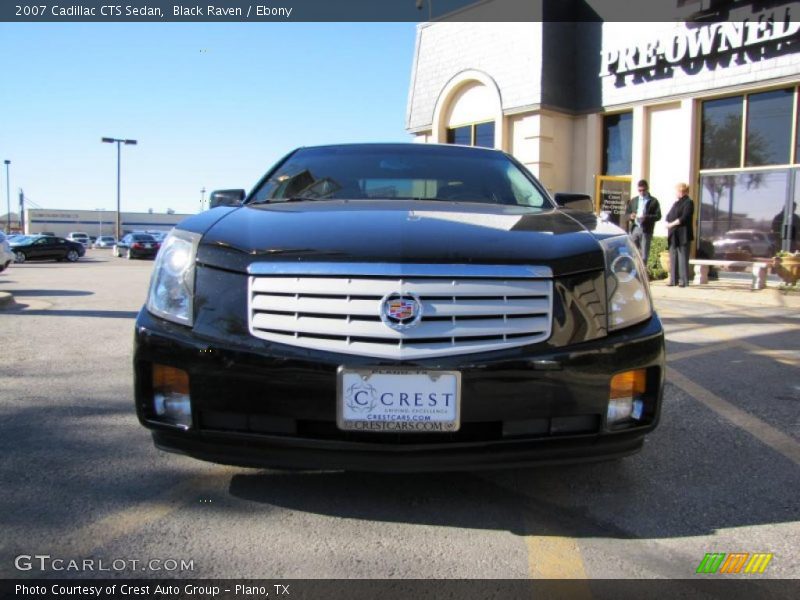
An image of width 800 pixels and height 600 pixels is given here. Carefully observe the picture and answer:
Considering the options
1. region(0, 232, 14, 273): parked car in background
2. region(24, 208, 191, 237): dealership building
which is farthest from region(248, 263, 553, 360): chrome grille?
region(24, 208, 191, 237): dealership building

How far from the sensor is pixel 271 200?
3.27m

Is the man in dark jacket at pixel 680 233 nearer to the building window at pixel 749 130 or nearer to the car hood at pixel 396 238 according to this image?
the building window at pixel 749 130

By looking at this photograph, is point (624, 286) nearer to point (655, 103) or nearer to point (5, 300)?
point (5, 300)

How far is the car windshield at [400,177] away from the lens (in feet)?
11.3

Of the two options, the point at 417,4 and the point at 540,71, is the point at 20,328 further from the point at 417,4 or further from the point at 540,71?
the point at 417,4

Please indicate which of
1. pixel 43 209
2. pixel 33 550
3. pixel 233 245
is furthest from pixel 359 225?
pixel 43 209

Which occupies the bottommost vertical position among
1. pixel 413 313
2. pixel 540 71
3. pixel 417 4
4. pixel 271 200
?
pixel 413 313

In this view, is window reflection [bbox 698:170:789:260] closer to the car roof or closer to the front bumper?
the car roof

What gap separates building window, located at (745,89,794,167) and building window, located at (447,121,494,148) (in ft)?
18.6

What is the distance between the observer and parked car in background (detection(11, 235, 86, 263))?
27.5 meters

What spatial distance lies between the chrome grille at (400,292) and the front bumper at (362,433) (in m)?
0.05

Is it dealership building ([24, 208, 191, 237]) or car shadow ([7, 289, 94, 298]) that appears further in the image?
dealership building ([24, 208, 191, 237])

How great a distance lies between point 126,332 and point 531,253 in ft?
17.0

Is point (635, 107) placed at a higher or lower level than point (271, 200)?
higher
